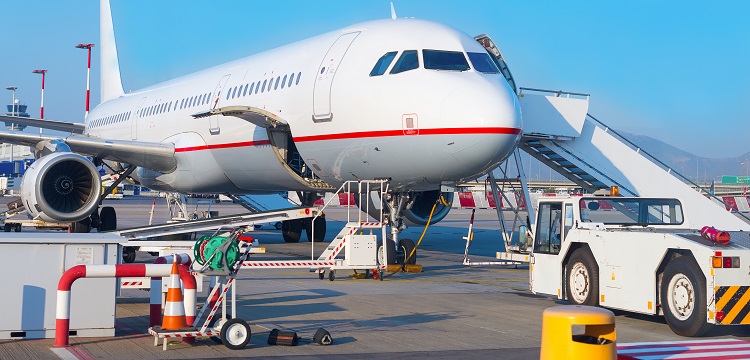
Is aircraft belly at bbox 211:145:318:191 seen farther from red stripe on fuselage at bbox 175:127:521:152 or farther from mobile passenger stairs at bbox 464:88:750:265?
mobile passenger stairs at bbox 464:88:750:265

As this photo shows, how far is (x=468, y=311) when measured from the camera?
37.7 feet

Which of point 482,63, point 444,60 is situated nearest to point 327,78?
point 444,60

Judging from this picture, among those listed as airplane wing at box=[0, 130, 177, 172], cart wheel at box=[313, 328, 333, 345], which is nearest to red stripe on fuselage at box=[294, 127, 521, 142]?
cart wheel at box=[313, 328, 333, 345]

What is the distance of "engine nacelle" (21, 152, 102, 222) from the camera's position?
18.1 m

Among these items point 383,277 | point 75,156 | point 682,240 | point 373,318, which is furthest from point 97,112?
point 682,240

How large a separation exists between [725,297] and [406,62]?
23.5 ft

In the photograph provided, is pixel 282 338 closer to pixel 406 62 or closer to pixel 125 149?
pixel 406 62

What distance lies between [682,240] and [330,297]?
192 inches

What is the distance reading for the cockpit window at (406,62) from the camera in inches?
588

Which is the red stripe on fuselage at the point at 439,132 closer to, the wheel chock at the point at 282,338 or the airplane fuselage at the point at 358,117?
the airplane fuselage at the point at 358,117

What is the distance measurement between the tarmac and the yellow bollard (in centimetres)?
221

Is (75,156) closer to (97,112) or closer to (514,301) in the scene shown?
(514,301)

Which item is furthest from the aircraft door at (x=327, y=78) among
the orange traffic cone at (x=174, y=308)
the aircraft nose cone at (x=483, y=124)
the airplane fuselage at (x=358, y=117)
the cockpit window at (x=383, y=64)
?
the orange traffic cone at (x=174, y=308)

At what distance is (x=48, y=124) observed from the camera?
28891mm
